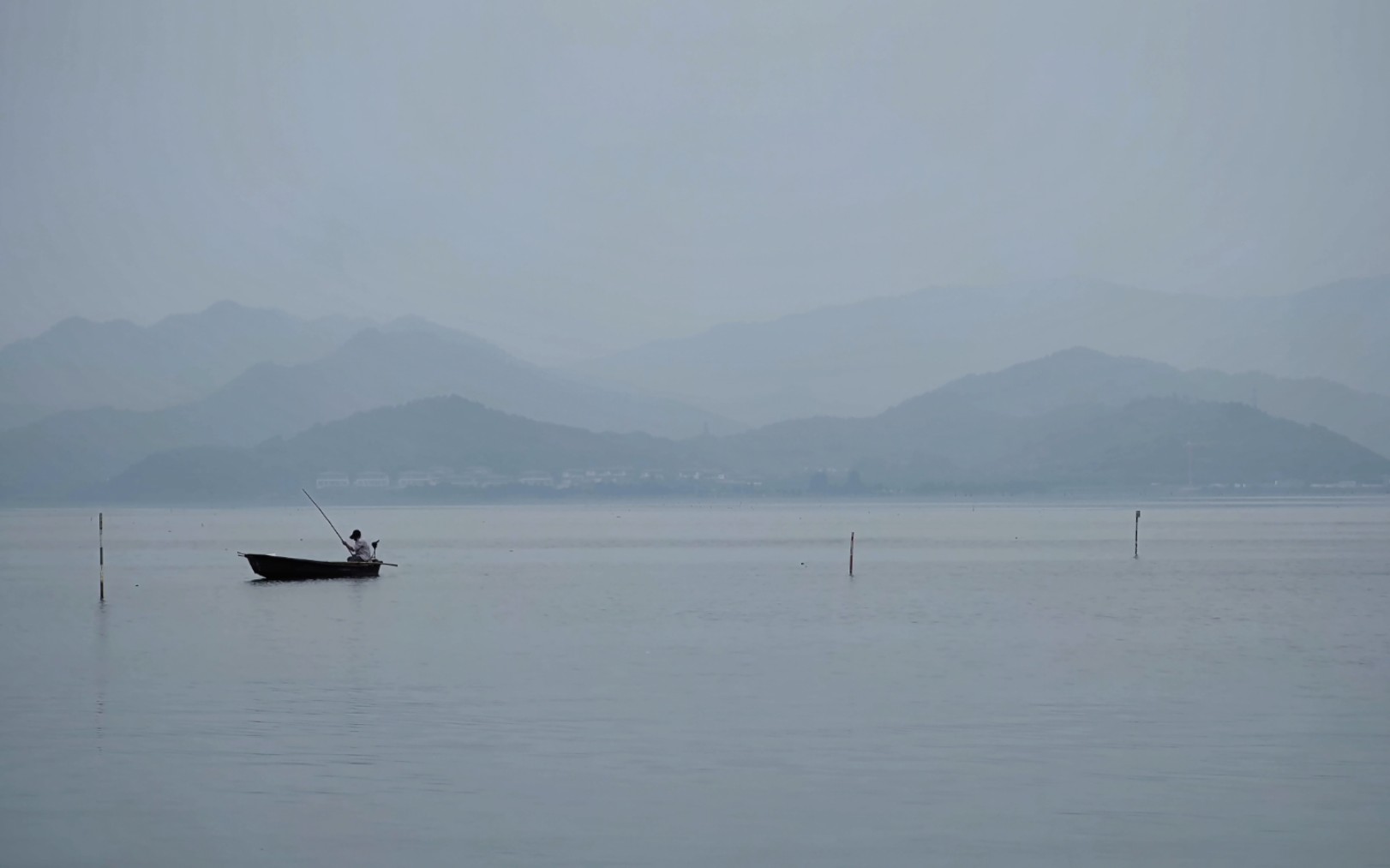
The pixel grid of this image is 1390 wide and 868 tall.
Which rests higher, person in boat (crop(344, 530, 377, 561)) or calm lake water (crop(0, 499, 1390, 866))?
person in boat (crop(344, 530, 377, 561))

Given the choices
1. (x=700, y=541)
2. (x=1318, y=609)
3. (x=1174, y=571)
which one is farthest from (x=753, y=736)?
(x=700, y=541)

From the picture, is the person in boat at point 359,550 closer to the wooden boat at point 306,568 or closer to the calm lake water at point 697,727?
the wooden boat at point 306,568

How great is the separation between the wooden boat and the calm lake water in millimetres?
1071

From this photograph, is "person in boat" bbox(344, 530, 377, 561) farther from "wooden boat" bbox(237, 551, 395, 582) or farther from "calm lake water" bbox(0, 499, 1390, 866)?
"calm lake water" bbox(0, 499, 1390, 866)

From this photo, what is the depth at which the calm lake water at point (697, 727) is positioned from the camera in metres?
17.0

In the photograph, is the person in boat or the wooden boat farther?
the person in boat

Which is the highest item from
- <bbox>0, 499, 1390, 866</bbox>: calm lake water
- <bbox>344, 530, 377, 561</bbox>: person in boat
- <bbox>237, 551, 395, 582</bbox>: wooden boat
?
<bbox>344, 530, 377, 561</bbox>: person in boat

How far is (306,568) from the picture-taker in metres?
60.2

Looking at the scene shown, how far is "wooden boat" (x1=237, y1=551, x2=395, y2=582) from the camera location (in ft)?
196

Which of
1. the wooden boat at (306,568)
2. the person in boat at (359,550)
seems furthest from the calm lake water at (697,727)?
the person in boat at (359,550)

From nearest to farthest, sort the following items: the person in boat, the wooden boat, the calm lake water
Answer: the calm lake water < the wooden boat < the person in boat

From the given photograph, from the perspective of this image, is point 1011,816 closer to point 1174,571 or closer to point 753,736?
point 753,736

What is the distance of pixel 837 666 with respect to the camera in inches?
1298

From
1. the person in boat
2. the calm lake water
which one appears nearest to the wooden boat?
the person in boat
